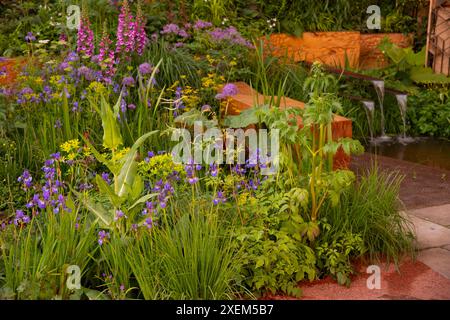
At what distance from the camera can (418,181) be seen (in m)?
6.58

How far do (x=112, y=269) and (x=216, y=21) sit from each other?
6.00 meters

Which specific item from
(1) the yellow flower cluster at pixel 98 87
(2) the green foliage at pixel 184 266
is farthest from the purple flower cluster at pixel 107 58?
(2) the green foliage at pixel 184 266

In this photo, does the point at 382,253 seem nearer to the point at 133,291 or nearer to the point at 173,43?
the point at 133,291

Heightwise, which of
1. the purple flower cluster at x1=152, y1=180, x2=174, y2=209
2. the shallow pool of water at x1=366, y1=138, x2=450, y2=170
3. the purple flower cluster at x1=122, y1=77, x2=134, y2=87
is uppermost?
the purple flower cluster at x1=122, y1=77, x2=134, y2=87

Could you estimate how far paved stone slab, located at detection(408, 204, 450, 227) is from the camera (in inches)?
207

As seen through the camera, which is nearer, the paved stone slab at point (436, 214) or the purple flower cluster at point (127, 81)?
the paved stone slab at point (436, 214)

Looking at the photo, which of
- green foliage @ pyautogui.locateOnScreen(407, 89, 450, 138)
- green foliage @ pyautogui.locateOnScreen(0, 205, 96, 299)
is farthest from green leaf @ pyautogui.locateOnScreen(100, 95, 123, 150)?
green foliage @ pyautogui.locateOnScreen(407, 89, 450, 138)

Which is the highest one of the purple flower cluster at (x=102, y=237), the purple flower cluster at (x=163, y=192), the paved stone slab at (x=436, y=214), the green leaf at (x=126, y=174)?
the green leaf at (x=126, y=174)

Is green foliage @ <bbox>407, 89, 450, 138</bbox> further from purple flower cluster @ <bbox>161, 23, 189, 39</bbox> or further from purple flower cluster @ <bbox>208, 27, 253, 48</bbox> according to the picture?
purple flower cluster @ <bbox>161, 23, 189, 39</bbox>

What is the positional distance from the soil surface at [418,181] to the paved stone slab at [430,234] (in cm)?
52

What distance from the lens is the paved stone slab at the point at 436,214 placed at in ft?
17.3

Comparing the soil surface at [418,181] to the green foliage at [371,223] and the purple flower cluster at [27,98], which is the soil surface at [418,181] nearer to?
the green foliage at [371,223]

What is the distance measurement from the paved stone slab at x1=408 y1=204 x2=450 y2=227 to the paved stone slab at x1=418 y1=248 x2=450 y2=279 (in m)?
0.57

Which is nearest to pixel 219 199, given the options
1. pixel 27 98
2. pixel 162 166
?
pixel 162 166
